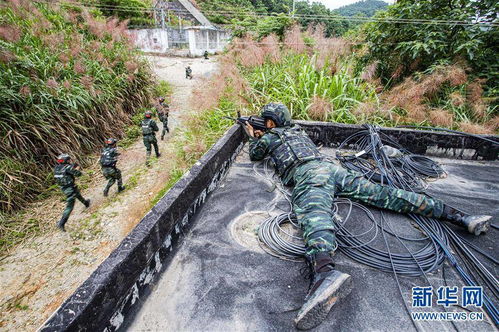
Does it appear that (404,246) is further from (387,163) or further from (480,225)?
(387,163)

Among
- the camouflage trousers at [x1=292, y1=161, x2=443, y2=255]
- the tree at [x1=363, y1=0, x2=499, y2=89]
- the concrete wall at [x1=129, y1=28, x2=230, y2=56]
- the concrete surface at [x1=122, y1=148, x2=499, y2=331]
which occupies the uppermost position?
the concrete wall at [x1=129, y1=28, x2=230, y2=56]

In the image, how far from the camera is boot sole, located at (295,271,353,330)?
138cm

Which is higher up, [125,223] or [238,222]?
[238,222]

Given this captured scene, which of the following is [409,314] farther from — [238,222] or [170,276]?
[170,276]

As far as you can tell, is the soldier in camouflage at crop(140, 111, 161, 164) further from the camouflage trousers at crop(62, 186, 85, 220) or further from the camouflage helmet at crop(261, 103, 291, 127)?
the camouflage helmet at crop(261, 103, 291, 127)

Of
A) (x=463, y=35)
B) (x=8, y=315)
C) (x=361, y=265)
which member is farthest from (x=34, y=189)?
(x=463, y=35)

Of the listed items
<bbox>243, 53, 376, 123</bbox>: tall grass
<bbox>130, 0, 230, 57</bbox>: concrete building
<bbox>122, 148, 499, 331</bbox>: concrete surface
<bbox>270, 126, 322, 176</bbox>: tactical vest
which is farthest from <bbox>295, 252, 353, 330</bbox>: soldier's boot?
<bbox>130, 0, 230, 57</bbox>: concrete building

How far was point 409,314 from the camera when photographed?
154cm

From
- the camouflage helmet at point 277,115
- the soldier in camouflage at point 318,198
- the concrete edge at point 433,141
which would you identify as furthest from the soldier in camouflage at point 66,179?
the concrete edge at point 433,141

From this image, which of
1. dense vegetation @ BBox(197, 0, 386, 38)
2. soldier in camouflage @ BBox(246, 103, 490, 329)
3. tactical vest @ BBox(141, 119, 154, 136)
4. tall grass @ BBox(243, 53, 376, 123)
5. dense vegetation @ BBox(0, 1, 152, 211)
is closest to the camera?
soldier in camouflage @ BBox(246, 103, 490, 329)

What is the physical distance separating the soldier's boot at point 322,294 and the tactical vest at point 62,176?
4038mm

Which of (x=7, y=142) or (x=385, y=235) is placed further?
(x=7, y=142)

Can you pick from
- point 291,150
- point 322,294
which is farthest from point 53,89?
point 322,294

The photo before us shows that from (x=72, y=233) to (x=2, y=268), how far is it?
2.74 ft
